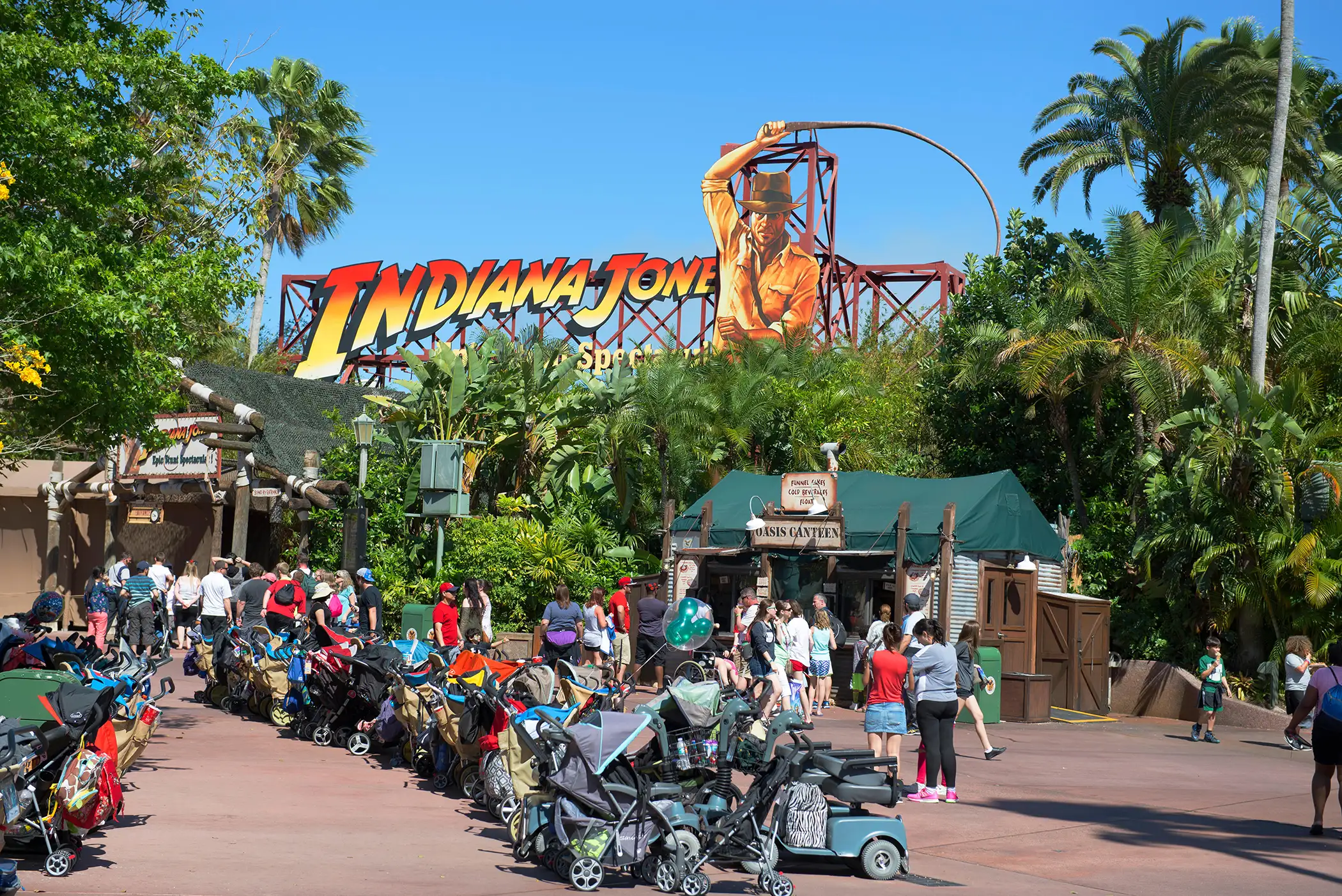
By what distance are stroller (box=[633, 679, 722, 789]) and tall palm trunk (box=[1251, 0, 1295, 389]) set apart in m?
14.6

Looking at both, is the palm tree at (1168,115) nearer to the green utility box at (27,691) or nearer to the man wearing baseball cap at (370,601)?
the man wearing baseball cap at (370,601)

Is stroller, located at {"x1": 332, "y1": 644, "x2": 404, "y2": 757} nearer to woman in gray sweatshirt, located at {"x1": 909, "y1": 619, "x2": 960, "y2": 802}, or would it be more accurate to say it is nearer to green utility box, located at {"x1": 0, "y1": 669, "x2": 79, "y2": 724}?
green utility box, located at {"x1": 0, "y1": 669, "x2": 79, "y2": 724}

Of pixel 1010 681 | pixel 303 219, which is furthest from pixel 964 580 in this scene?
pixel 303 219

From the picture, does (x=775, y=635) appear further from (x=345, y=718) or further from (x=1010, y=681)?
(x=345, y=718)

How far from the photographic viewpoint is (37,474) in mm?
34656

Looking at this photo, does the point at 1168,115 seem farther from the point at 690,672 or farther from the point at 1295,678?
the point at 690,672

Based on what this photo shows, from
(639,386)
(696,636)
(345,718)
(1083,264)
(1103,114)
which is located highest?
(1103,114)

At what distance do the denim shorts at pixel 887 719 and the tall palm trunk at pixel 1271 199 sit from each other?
1168 cm

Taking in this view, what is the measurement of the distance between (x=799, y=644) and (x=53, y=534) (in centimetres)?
2397

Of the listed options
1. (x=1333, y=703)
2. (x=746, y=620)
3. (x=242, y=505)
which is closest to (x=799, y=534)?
(x=746, y=620)

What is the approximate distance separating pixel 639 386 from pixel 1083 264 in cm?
926

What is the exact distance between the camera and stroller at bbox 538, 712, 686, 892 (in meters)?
7.82

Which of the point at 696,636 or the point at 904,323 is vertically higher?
the point at 904,323

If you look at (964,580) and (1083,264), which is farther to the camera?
(1083,264)
